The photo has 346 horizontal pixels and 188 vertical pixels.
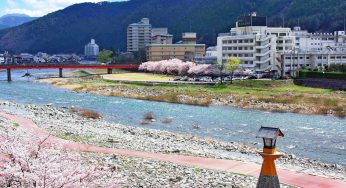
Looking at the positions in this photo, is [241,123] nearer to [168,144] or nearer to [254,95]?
[168,144]

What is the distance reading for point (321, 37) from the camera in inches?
3772

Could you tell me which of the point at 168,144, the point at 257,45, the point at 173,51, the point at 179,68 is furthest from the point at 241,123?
the point at 173,51

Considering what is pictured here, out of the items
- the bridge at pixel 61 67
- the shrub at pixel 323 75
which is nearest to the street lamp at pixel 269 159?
the shrub at pixel 323 75

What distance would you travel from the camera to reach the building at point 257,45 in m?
78.8

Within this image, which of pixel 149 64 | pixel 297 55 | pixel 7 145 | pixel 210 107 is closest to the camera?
pixel 7 145

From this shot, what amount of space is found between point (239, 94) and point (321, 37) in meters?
47.1

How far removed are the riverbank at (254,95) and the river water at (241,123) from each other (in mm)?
2522

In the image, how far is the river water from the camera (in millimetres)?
26331

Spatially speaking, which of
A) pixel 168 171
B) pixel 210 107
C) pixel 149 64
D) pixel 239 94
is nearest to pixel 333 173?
pixel 168 171

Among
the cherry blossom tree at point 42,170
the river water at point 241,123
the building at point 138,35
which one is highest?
the building at point 138,35

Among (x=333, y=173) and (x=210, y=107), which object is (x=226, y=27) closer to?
(x=210, y=107)

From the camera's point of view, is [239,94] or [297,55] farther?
[297,55]

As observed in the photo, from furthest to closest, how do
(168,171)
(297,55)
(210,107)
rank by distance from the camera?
(297,55)
(210,107)
(168,171)

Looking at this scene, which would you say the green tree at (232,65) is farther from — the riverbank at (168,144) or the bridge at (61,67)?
the riverbank at (168,144)
